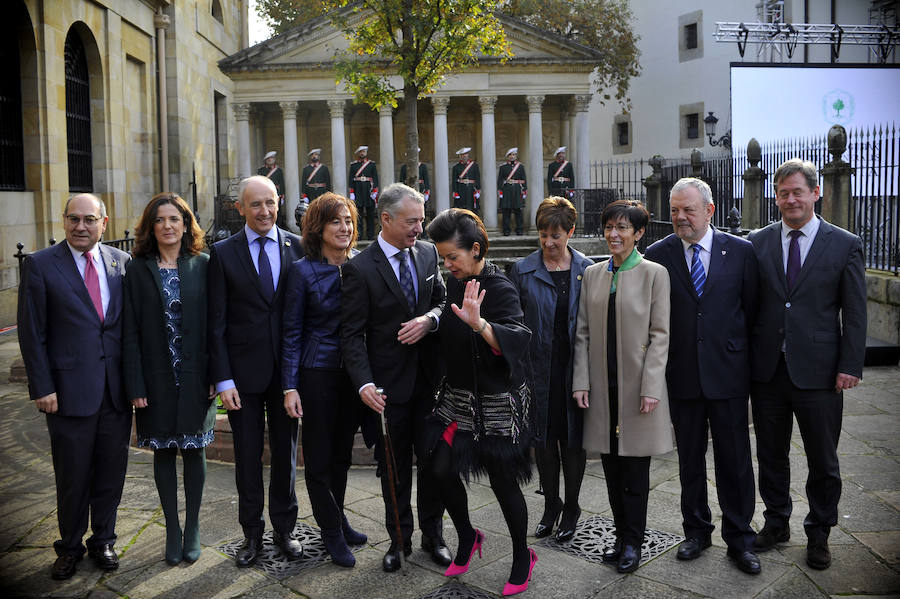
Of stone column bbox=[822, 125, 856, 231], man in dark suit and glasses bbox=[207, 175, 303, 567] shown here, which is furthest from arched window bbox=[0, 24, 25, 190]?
stone column bbox=[822, 125, 856, 231]

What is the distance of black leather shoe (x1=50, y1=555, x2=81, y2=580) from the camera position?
4.06m

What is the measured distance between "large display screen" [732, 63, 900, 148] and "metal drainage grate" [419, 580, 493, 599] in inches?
767

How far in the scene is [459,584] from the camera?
3963 millimetres

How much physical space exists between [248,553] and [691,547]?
2.43 metres

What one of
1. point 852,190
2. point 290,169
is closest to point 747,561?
point 852,190

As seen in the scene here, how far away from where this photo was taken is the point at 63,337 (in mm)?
4105

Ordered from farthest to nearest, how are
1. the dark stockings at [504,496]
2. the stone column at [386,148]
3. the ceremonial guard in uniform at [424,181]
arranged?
the stone column at [386,148], the ceremonial guard in uniform at [424,181], the dark stockings at [504,496]

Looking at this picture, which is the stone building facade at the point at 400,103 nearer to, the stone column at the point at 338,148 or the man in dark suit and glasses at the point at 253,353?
the stone column at the point at 338,148

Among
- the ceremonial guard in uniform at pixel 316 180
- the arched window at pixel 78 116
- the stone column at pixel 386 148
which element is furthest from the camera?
Answer: the stone column at pixel 386 148

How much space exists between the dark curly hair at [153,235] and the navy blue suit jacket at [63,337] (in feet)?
1.19

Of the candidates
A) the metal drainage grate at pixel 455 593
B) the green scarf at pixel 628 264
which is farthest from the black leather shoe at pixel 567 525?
the green scarf at pixel 628 264

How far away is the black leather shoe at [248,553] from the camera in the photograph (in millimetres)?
4207

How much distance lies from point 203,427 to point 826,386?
3.39 metres

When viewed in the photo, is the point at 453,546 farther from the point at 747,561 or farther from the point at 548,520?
the point at 747,561
